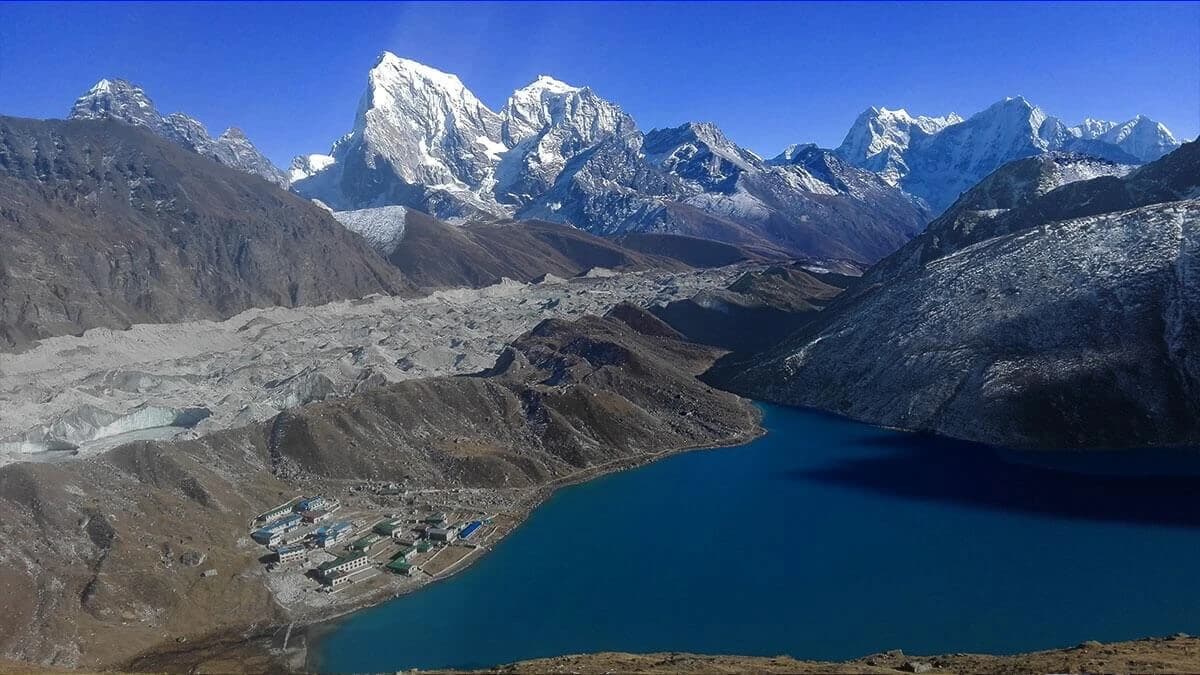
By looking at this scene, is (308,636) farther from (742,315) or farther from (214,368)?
(742,315)

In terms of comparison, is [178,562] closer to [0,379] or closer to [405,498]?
[405,498]

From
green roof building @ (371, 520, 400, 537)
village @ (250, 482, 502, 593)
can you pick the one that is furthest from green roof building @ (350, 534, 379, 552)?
green roof building @ (371, 520, 400, 537)

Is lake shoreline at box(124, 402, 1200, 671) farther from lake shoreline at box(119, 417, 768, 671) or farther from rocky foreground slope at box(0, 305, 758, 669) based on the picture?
rocky foreground slope at box(0, 305, 758, 669)

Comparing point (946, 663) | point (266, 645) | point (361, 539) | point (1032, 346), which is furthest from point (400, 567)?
point (1032, 346)

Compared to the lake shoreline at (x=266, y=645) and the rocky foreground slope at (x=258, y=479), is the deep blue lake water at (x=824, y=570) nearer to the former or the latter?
the lake shoreline at (x=266, y=645)

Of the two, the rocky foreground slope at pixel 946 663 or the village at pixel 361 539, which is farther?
the village at pixel 361 539

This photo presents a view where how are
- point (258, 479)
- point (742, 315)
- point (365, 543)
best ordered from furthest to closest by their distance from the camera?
point (742, 315)
point (258, 479)
point (365, 543)

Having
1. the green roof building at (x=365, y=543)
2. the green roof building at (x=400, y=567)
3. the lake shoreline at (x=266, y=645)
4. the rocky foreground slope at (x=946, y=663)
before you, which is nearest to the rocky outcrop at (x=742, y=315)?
the green roof building at (x=365, y=543)
